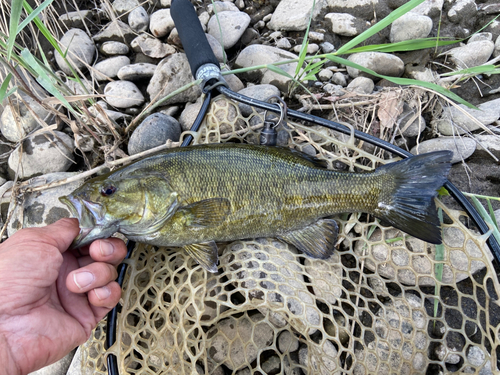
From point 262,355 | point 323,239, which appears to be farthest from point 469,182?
point 262,355

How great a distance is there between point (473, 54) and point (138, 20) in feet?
14.0

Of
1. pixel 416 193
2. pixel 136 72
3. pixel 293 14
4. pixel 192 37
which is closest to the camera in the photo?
pixel 416 193

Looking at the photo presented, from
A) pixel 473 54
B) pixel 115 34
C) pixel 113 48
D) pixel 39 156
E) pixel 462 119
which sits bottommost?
pixel 462 119

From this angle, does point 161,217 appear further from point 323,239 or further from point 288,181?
point 323,239

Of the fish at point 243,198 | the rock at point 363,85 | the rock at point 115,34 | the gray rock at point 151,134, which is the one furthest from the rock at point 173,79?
the rock at point 363,85

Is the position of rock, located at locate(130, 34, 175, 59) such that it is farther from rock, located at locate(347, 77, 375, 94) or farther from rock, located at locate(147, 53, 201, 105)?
rock, located at locate(347, 77, 375, 94)

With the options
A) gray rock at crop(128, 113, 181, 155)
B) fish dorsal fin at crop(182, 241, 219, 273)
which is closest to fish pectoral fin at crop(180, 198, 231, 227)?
fish dorsal fin at crop(182, 241, 219, 273)

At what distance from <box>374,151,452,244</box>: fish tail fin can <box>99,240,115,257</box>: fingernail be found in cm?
→ 219

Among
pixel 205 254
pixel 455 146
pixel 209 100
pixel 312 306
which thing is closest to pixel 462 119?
pixel 455 146

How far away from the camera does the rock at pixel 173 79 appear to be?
3.56 metres

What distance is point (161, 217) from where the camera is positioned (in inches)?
93.4

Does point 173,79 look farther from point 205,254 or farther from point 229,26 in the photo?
point 205,254

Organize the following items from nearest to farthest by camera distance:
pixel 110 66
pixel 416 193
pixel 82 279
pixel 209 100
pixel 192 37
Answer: pixel 82 279
pixel 416 193
pixel 209 100
pixel 192 37
pixel 110 66

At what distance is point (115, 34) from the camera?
13.4 feet
